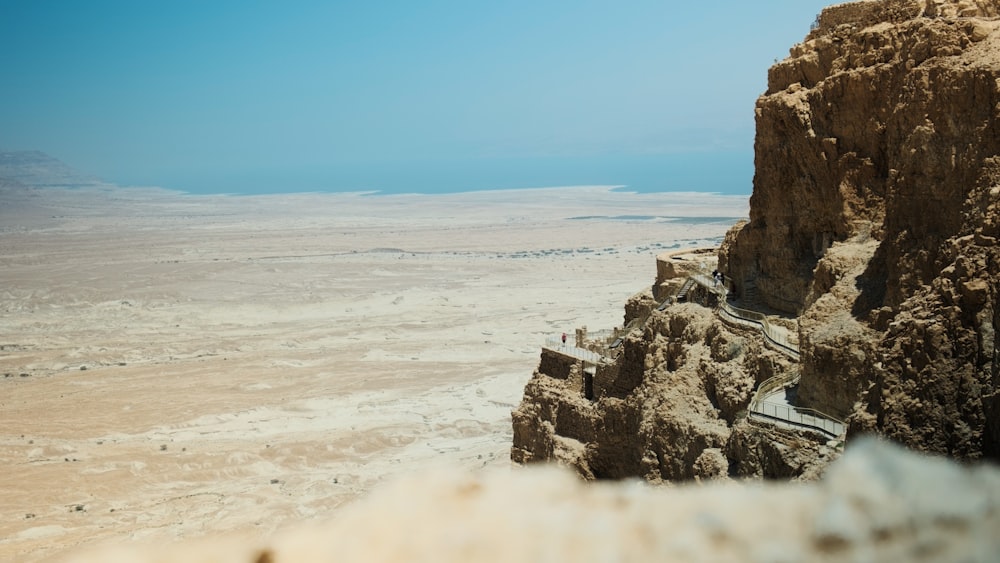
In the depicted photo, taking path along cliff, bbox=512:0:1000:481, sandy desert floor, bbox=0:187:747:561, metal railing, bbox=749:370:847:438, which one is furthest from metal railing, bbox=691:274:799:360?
sandy desert floor, bbox=0:187:747:561

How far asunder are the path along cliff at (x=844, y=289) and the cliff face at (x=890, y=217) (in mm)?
25

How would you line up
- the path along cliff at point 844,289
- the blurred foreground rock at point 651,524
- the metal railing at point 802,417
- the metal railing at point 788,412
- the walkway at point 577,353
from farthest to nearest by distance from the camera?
1. the walkway at point 577,353
2. the metal railing at point 788,412
3. the metal railing at point 802,417
4. the path along cliff at point 844,289
5. the blurred foreground rock at point 651,524

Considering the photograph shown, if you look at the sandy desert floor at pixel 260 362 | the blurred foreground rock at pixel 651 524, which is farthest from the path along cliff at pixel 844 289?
the sandy desert floor at pixel 260 362

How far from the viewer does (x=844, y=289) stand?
12.9 meters

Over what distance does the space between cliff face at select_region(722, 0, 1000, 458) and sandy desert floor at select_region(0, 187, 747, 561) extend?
8.28m

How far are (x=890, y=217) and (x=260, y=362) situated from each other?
31819mm

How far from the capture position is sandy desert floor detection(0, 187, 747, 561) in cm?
2400

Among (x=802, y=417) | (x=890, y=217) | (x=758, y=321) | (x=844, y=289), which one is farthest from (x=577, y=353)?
(x=890, y=217)

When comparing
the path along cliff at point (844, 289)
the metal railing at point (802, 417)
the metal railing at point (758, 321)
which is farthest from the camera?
the metal railing at point (758, 321)

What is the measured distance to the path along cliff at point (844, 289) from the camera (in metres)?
8.28

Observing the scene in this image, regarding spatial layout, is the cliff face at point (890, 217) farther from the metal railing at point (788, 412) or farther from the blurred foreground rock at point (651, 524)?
the blurred foreground rock at point (651, 524)

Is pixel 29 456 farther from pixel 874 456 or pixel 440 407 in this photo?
pixel 874 456

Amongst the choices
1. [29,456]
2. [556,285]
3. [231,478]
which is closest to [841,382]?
[231,478]

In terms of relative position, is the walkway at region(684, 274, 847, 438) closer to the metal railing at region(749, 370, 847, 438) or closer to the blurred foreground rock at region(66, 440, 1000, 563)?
the metal railing at region(749, 370, 847, 438)
